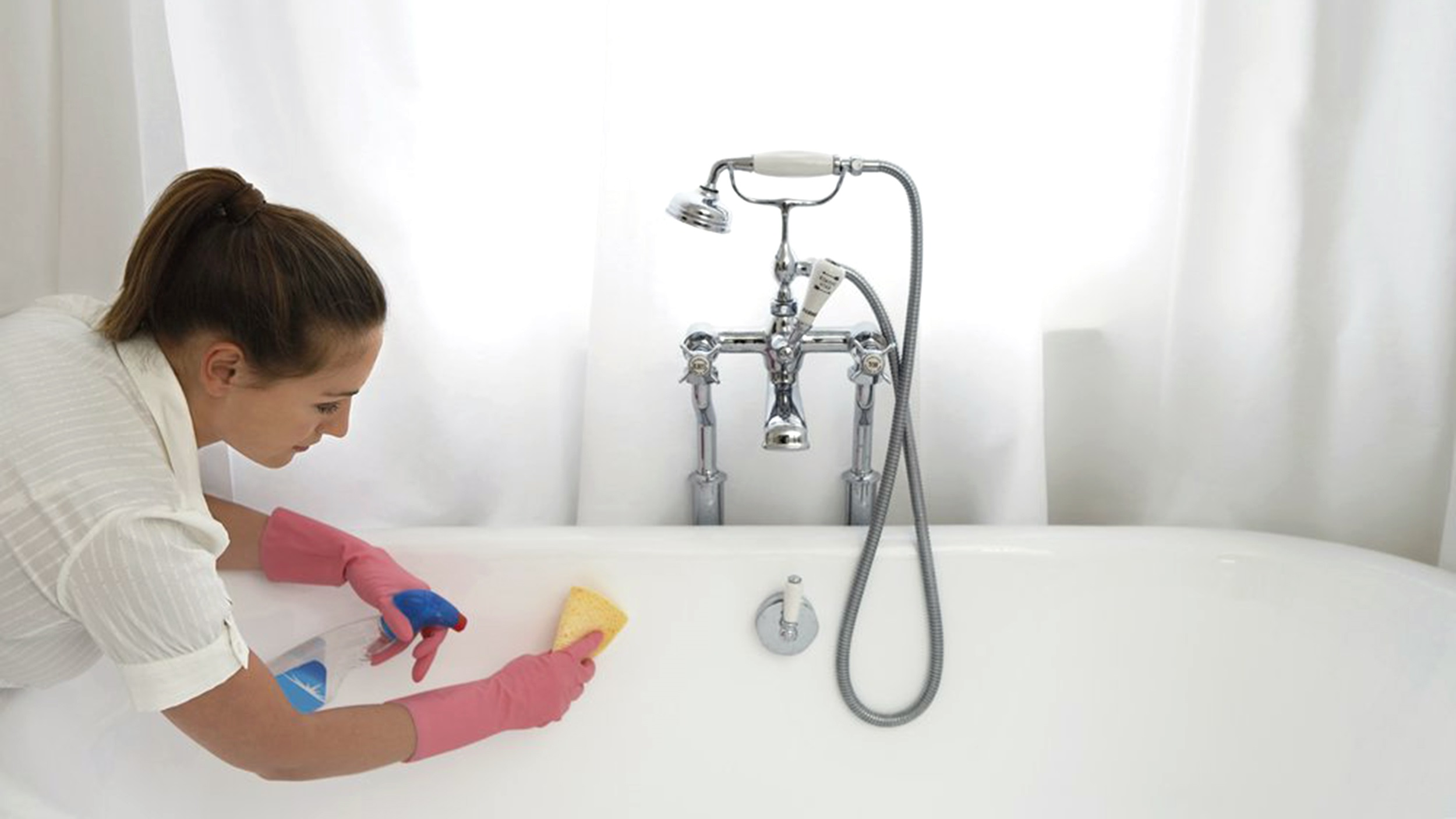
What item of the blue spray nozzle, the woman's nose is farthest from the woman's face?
the blue spray nozzle

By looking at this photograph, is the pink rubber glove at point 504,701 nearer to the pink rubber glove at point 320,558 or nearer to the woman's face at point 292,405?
the pink rubber glove at point 320,558

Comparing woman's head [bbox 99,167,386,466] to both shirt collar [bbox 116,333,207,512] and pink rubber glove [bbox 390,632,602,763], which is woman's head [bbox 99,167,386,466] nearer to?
shirt collar [bbox 116,333,207,512]

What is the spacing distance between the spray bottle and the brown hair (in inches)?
14.1

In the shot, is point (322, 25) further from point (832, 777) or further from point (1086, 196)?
point (832, 777)

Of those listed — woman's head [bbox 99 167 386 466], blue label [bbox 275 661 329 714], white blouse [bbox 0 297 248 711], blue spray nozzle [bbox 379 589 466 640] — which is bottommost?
blue label [bbox 275 661 329 714]

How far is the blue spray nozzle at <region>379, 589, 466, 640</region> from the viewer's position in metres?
1.17

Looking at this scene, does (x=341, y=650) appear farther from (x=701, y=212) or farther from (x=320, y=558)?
(x=701, y=212)

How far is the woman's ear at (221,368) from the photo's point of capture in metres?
0.89

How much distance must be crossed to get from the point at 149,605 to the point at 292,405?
21 cm

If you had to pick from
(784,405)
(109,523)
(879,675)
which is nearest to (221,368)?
(109,523)

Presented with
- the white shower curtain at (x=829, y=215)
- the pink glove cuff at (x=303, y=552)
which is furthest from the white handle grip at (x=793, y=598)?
the pink glove cuff at (x=303, y=552)

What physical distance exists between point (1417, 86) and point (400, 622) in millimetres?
1267

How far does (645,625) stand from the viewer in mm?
1273

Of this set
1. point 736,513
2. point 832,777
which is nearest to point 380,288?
point 736,513
